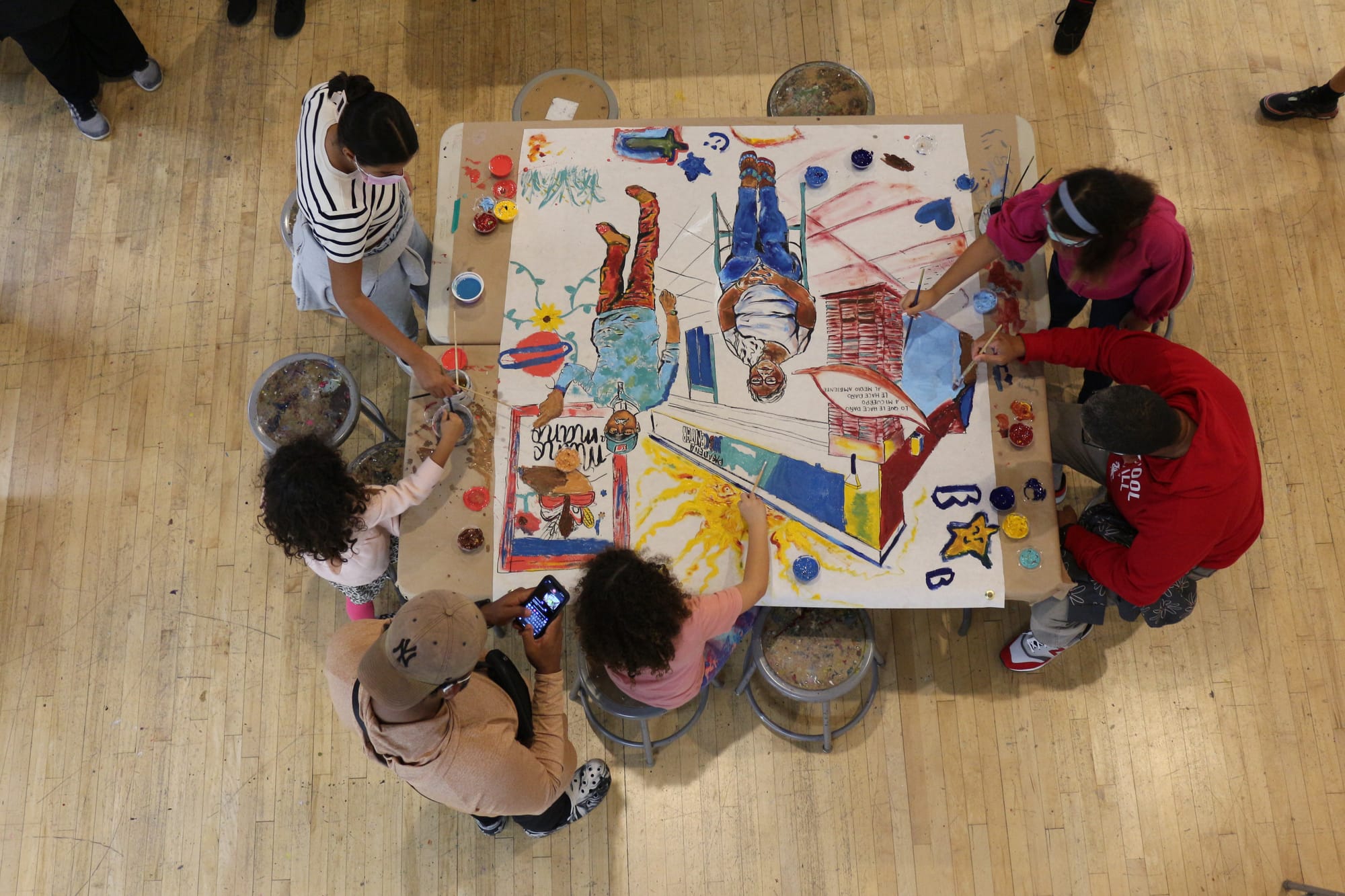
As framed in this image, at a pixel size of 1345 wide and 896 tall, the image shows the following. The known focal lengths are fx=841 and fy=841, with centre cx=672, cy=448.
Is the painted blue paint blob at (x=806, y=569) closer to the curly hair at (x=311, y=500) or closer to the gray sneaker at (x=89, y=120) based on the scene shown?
the curly hair at (x=311, y=500)

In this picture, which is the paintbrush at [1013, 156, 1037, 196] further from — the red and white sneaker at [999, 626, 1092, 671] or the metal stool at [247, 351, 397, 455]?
the metal stool at [247, 351, 397, 455]

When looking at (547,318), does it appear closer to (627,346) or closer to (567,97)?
(627,346)

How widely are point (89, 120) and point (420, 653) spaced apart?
10.6ft

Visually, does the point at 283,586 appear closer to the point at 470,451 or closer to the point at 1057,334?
the point at 470,451

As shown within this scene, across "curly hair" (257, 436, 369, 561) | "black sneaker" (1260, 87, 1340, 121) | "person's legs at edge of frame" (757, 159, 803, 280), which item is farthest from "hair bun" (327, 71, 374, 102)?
"black sneaker" (1260, 87, 1340, 121)

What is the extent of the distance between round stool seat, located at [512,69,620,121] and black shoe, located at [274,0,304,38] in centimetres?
143

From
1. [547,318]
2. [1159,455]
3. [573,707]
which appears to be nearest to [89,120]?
[547,318]

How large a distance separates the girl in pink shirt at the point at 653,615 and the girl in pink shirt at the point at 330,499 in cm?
52

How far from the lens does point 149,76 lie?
11.9 ft

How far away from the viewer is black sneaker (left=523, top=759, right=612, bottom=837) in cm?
265

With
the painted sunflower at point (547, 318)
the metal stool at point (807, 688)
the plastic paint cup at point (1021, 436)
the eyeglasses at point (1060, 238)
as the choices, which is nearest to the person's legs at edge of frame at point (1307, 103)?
the eyeglasses at point (1060, 238)

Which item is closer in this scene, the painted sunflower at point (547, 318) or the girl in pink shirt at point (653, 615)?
Answer: the girl in pink shirt at point (653, 615)

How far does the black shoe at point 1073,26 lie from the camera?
11.3ft

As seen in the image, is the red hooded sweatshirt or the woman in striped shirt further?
the red hooded sweatshirt
